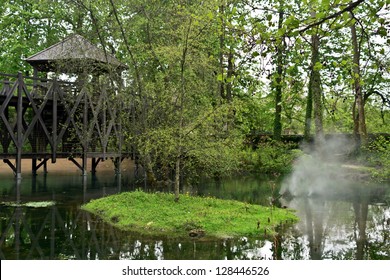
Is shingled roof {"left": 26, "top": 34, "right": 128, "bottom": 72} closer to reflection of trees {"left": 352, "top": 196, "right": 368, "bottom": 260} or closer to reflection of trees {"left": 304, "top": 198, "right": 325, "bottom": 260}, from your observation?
A: reflection of trees {"left": 304, "top": 198, "right": 325, "bottom": 260}

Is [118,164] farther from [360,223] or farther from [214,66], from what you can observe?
[360,223]

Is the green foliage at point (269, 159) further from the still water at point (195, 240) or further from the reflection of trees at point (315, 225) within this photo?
the reflection of trees at point (315, 225)

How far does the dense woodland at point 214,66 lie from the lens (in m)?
5.19

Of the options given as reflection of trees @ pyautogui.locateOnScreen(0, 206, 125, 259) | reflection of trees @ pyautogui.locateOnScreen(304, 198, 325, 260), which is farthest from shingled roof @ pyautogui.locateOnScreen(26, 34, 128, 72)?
reflection of trees @ pyautogui.locateOnScreen(304, 198, 325, 260)

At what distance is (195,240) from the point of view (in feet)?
35.3

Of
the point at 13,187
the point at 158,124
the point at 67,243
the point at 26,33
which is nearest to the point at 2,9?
the point at 26,33

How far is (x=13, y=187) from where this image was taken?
21.6m

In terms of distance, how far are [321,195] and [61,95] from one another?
13.6m

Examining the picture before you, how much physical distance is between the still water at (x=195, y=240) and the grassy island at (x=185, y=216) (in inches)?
18.4

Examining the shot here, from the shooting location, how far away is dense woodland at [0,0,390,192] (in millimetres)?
5188

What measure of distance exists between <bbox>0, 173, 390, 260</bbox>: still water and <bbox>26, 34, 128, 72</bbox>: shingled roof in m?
6.82

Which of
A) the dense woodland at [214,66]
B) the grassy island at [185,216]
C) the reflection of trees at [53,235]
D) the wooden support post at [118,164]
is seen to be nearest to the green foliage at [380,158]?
the dense woodland at [214,66]

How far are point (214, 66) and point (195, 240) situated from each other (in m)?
7.78

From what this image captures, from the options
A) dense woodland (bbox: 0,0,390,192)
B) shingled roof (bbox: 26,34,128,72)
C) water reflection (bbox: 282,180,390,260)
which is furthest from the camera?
shingled roof (bbox: 26,34,128,72)
